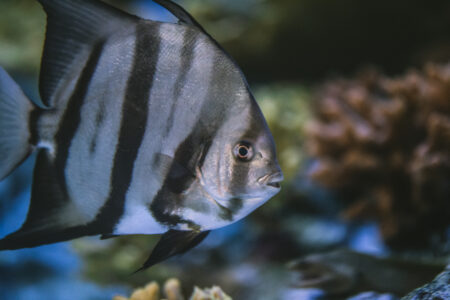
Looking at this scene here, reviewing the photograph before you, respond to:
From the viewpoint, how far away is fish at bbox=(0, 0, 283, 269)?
101 cm

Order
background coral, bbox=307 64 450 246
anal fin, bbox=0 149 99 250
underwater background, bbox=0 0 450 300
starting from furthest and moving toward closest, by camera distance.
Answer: background coral, bbox=307 64 450 246, underwater background, bbox=0 0 450 300, anal fin, bbox=0 149 99 250

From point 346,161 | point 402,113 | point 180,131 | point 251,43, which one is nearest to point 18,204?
point 180,131

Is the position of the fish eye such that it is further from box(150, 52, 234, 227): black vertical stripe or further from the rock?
the rock

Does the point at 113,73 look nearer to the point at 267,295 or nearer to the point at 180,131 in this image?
the point at 180,131

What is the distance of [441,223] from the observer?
7.91 ft

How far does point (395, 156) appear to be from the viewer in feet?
8.54

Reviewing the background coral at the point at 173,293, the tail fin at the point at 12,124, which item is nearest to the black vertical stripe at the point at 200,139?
the tail fin at the point at 12,124

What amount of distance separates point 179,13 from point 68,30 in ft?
1.10

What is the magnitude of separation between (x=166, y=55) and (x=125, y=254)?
182 cm

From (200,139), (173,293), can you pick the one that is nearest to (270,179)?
(200,139)

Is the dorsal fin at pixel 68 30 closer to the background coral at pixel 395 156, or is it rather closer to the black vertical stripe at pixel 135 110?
the black vertical stripe at pixel 135 110

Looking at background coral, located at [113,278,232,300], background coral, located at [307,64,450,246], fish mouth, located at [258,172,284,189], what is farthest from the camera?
background coral, located at [307,64,450,246]

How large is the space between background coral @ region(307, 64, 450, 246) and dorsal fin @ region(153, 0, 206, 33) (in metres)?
1.92

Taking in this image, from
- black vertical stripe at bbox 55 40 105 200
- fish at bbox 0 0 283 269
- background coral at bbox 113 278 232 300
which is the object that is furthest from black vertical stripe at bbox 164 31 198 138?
background coral at bbox 113 278 232 300
